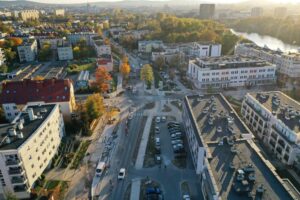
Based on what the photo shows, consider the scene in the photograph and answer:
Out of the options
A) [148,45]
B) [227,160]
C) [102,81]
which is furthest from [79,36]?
[227,160]

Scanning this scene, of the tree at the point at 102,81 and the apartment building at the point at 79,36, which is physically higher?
the apartment building at the point at 79,36

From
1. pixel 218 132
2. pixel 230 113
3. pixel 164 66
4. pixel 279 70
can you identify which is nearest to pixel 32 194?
pixel 218 132

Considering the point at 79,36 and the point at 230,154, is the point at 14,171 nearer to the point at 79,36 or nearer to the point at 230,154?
the point at 230,154

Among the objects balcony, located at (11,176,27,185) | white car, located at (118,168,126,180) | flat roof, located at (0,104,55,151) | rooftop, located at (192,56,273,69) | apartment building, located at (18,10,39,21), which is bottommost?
white car, located at (118,168,126,180)

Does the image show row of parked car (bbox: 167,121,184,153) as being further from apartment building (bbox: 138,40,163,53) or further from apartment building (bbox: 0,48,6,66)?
apartment building (bbox: 0,48,6,66)

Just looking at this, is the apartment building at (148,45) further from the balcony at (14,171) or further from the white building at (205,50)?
the balcony at (14,171)

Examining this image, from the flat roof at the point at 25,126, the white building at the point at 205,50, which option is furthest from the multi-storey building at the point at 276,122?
the white building at the point at 205,50

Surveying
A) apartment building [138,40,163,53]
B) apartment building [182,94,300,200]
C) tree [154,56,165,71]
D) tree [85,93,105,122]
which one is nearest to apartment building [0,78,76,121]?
tree [85,93,105,122]

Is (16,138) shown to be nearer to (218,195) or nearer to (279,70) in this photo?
(218,195)
